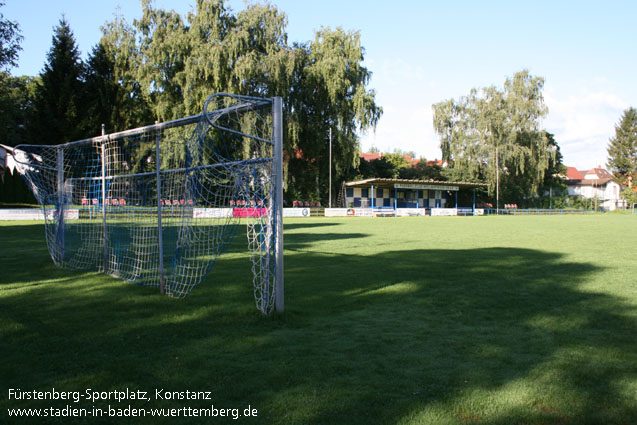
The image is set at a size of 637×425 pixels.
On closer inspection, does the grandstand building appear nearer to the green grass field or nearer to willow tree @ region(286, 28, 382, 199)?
willow tree @ region(286, 28, 382, 199)

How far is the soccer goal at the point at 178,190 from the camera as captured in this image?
5508 mm

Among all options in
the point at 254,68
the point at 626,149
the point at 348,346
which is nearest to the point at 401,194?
the point at 254,68

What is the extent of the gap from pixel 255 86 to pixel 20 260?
91.7ft

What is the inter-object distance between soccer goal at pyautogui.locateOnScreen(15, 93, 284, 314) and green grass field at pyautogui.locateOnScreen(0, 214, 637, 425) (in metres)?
0.63

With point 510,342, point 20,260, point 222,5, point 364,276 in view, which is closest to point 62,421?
point 510,342

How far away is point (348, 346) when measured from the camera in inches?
174

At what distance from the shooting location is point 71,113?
114 ft

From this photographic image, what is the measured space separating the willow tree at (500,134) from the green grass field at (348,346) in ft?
154

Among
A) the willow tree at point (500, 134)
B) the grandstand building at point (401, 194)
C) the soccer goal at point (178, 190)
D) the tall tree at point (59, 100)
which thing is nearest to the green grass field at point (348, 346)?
→ the soccer goal at point (178, 190)

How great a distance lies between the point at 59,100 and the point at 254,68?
15.4 meters

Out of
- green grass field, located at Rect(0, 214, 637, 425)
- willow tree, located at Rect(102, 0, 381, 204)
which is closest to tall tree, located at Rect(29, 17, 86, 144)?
willow tree, located at Rect(102, 0, 381, 204)

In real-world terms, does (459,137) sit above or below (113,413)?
above

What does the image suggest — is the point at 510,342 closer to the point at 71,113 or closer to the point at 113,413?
the point at 113,413

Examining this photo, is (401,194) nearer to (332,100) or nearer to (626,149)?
(332,100)
